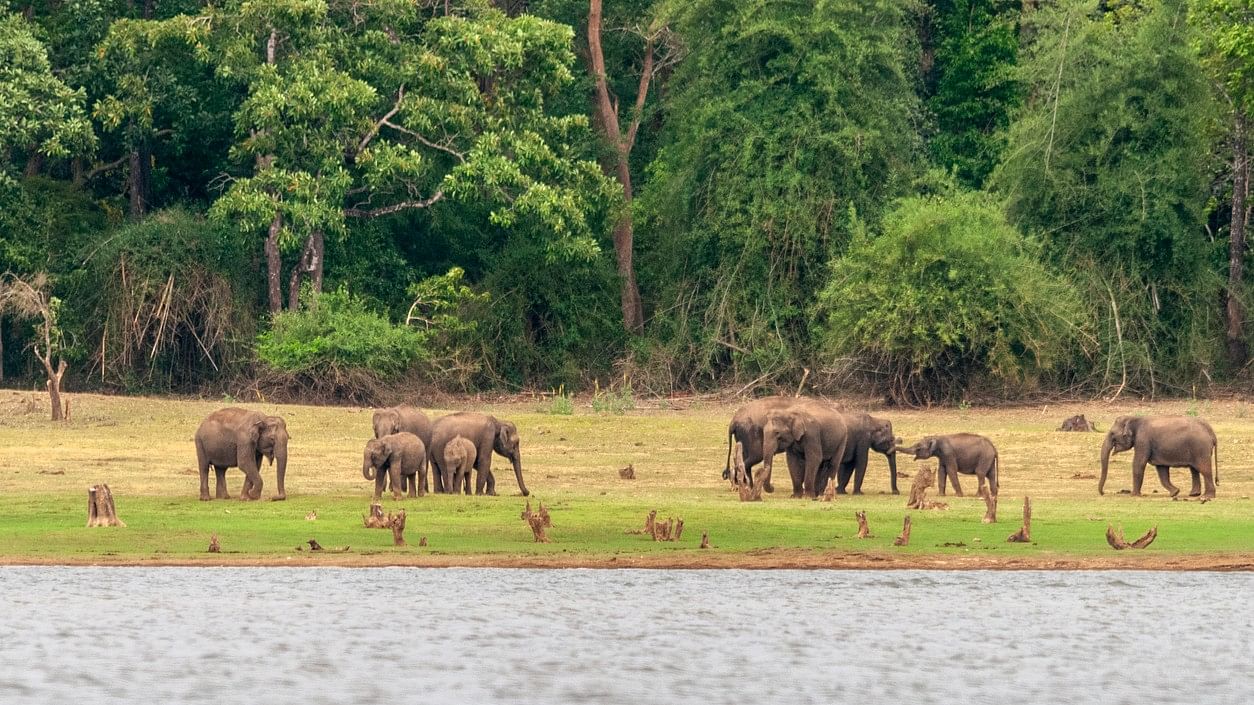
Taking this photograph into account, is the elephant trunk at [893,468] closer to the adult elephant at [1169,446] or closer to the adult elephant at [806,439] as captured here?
the adult elephant at [806,439]

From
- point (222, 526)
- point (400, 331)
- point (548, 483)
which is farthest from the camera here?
point (400, 331)

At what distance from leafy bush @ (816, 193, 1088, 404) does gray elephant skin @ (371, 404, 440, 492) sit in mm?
15942

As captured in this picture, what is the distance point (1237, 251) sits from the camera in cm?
5056

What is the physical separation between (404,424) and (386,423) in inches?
14.6

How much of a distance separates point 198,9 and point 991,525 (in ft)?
94.3

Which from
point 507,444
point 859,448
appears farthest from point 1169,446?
point 507,444

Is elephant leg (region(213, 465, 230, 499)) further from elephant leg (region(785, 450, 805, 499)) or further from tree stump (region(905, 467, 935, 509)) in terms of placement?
tree stump (region(905, 467, 935, 509))

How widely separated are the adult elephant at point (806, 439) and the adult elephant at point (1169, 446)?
387 centimetres

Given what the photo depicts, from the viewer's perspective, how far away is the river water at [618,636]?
19.6 meters

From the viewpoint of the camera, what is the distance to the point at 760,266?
5144 cm

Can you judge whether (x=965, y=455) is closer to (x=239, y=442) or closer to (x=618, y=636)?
(x=239, y=442)

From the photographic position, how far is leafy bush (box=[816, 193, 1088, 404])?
149ft

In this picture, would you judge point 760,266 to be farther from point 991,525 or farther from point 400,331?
point 991,525

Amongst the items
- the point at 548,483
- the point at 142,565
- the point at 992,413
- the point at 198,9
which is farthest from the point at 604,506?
the point at 198,9
